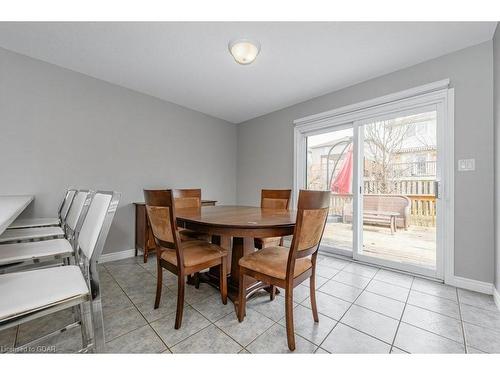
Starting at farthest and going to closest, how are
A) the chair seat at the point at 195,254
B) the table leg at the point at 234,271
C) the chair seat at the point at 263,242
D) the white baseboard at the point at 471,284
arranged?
the chair seat at the point at 263,242, the white baseboard at the point at 471,284, the table leg at the point at 234,271, the chair seat at the point at 195,254

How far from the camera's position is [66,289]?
93cm

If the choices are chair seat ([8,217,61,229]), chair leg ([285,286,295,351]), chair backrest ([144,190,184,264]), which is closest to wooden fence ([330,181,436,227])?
chair leg ([285,286,295,351])

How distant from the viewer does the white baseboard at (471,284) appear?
1.94 meters

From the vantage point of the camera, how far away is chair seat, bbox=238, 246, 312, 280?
4.42ft

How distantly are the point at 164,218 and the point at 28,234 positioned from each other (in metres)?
1.21

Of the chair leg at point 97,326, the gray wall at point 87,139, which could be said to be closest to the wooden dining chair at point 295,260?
the chair leg at point 97,326

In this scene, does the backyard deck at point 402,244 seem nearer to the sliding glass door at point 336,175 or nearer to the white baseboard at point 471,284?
the sliding glass door at point 336,175

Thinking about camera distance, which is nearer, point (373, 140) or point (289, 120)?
point (373, 140)

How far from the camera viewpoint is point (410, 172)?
8.23 feet

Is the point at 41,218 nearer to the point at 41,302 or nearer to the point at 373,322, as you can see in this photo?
the point at 41,302

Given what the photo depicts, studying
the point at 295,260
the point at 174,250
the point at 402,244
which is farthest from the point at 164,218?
the point at 402,244

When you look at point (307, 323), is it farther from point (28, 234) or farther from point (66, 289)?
point (28, 234)

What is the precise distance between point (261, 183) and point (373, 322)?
110 inches
